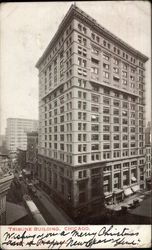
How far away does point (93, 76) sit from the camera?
4781mm

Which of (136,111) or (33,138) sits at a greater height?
(136,111)

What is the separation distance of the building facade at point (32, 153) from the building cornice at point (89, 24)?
224 cm

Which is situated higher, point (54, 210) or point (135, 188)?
point (135, 188)

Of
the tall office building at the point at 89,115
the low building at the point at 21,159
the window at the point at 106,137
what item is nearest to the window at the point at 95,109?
the tall office building at the point at 89,115

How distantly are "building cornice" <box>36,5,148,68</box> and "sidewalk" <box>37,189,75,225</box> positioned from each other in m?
3.75

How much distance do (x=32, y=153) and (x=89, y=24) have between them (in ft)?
14.0

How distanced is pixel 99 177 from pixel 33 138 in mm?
2446

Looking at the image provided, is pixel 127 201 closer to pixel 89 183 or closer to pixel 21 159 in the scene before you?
pixel 89 183

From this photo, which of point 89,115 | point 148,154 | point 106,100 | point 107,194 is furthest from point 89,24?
point 107,194

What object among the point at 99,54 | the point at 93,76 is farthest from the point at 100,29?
the point at 93,76

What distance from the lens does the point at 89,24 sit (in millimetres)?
4523

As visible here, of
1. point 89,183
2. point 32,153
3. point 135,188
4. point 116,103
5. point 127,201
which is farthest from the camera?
point 32,153

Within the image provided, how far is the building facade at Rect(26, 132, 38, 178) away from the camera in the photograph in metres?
5.30

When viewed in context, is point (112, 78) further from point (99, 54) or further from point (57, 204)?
point (57, 204)
